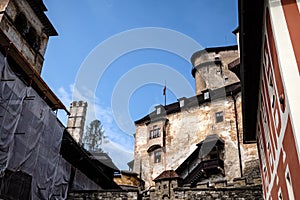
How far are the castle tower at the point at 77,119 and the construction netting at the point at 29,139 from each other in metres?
35.2

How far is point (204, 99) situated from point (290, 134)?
28739 millimetres

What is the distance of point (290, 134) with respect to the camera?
6.62 meters

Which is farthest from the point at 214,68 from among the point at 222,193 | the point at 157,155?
the point at 222,193

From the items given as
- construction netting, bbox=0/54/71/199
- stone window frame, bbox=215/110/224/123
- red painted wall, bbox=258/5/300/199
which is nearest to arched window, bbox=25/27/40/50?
construction netting, bbox=0/54/71/199

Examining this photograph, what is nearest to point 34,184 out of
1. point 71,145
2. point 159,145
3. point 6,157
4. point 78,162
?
point 6,157

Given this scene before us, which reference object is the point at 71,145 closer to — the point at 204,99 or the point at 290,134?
the point at 290,134

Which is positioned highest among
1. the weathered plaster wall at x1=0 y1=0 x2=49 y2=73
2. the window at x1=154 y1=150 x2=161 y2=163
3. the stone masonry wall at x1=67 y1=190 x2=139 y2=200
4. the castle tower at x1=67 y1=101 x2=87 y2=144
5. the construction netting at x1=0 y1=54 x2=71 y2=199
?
the castle tower at x1=67 y1=101 x2=87 y2=144

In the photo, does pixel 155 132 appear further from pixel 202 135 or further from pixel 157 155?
pixel 202 135

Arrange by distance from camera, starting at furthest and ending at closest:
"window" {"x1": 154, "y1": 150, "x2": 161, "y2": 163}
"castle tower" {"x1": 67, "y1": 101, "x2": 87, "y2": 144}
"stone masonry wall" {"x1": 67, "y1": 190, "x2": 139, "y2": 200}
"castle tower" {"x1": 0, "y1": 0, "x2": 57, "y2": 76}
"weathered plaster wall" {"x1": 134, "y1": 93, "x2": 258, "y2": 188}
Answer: "castle tower" {"x1": 67, "y1": 101, "x2": 87, "y2": 144} < "window" {"x1": 154, "y1": 150, "x2": 161, "y2": 163} < "weathered plaster wall" {"x1": 134, "y1": 93, "x2": 258, "y2": 188} < "castle tower" {"x1": 0, "y1": 0, "x2": 57, "y2": 76} < "stone masonry wall" {"x1": 67, "y1": 190, "x2": 139, "y2": 200}

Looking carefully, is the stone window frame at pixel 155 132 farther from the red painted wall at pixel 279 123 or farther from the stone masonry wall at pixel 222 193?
the red painted wall at pixel 279 123

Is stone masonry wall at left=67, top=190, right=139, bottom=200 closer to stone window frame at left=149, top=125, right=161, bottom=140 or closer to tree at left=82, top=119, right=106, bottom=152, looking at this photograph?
stone window frame at left=149, top=125, right=161, bottom=140

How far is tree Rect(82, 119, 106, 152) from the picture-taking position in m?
48.6

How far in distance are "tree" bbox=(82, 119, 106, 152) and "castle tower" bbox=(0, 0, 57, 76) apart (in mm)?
29405

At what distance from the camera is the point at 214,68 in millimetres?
41500
